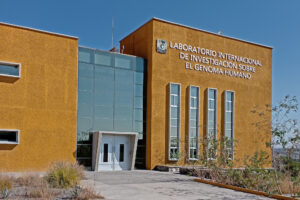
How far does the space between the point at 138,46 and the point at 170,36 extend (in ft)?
7.85

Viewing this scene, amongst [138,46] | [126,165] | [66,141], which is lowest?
[126,165]

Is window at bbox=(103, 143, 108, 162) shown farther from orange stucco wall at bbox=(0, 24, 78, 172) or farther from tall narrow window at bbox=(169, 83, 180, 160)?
tall narrow window at bbox=(169, 83, 180, 160)

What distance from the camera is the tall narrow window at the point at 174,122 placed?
22719 millimetres

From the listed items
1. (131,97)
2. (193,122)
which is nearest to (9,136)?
(131,97)

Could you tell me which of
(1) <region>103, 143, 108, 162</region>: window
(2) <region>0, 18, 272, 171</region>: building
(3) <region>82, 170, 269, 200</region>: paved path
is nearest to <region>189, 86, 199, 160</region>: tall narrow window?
(2) <region>0, 18, 272, 171</region>: building

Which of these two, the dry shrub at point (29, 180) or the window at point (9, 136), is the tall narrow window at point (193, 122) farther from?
the dry shrub at point (29, 180)

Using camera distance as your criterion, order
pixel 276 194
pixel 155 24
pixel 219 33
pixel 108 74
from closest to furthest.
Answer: pixel 276 194, pixel 108 74, pixel 155 24, pixel 219 33

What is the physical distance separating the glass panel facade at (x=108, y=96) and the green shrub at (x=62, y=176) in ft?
23.4

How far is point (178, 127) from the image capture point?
23156mm

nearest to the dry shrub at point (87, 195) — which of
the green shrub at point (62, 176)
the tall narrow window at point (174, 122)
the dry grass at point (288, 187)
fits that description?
the green shrub at point (62, 176)

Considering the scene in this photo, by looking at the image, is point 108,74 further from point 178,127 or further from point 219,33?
point 219,33

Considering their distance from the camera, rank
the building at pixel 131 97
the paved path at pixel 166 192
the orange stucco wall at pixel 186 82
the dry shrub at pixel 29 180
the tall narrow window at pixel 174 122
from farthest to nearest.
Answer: the tall narrow window at pixel 174 122 < the orange stucco wall at pixel 186 82 < the building at pixel 131 97 < the dry shrub at pixel 29 180 < the paved path at pixel 166 192

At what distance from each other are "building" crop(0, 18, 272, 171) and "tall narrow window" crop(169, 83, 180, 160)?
0.22 ft

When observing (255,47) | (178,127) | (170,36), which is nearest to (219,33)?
(255,47)
